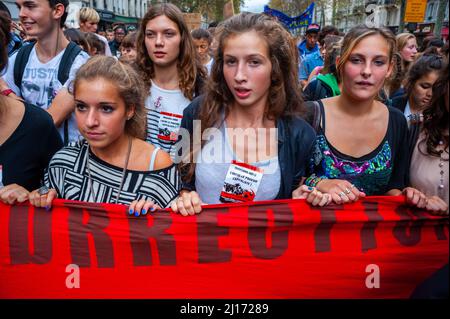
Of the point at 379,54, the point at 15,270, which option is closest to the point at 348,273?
the point at 379,54

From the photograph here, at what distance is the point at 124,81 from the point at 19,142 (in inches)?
25.9

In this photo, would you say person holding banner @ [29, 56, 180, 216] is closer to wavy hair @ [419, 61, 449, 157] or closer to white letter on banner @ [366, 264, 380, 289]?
white letter on banner @ [366, 264, 380, 289]

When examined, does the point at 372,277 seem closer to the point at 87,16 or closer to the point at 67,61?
the point at 67,61

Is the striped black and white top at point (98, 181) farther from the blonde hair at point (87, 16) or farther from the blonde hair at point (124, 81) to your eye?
the blonde hair at point (87, 16)

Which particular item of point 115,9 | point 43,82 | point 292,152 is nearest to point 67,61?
point 43,82

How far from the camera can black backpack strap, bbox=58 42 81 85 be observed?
3.07m

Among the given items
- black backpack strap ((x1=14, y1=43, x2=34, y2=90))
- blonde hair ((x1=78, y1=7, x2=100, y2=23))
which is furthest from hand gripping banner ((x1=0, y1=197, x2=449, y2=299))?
blonde hair ((x1=78, y1=7, x2=100, y2=23))

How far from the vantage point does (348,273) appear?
7.01ft

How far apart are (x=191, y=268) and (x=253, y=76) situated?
1100 millimetres

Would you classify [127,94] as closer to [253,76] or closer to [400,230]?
[253,76]

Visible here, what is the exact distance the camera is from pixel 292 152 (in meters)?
2.26

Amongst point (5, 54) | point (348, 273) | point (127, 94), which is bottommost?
point (348, 273)
